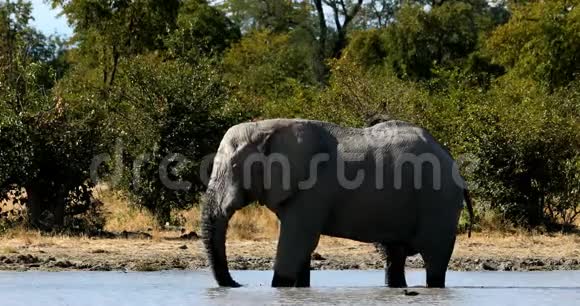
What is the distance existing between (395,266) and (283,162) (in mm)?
1902

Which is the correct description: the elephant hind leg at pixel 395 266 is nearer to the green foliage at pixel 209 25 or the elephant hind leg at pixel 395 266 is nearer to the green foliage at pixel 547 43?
the green foliage at pixel 547 43

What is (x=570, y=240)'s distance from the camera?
2197cm

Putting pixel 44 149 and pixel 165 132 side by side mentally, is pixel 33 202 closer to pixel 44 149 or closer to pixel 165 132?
pixel 44 149

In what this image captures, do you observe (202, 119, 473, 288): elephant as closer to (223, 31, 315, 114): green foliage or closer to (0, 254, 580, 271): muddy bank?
(0, 254, 580, 271): muddy bank

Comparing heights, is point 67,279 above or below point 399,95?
below

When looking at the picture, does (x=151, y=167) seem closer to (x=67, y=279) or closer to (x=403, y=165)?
(x=67, y=279)

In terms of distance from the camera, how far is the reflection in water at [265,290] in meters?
13.1

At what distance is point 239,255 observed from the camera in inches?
766

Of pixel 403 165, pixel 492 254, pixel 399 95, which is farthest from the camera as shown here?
pixel 399 95

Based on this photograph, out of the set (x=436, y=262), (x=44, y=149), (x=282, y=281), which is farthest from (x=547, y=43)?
(x=282, y=281)

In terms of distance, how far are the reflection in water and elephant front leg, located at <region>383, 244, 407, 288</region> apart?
0.16 m

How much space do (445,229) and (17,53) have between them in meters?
12.0

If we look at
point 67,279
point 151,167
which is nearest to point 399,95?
point 151,167

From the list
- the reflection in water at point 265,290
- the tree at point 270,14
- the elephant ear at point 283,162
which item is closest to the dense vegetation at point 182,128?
the reflection in water at point 265,290
